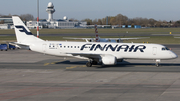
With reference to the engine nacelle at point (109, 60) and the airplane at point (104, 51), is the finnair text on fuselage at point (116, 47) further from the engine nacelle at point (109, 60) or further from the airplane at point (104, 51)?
the engine nacelle at point (109, 60)

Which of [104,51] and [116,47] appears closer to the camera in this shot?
[116,47]

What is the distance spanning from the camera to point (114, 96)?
17609 mm

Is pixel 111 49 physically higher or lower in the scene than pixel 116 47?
lower

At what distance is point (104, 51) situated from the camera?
32.5 metres

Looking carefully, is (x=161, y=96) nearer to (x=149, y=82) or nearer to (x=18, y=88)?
(x=149, y=82)

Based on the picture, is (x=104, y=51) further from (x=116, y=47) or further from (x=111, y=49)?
(x=116, y=47)

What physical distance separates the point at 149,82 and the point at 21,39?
21375 mm

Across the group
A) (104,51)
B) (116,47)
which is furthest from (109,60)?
(116,47)

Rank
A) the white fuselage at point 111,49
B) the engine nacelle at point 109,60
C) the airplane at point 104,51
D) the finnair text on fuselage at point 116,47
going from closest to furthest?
the engine nacelle at point 109,60 < the airplane at point 104,51 < the white fuselage at point 111,49 < the finnair text on fuselage at point 116,47

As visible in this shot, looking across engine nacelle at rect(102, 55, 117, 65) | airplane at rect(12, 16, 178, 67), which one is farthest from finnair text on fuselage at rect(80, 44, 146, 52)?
engine nacelle at rect(102, 55, 117, 65)

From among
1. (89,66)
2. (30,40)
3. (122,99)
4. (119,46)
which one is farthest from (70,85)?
(30,40)

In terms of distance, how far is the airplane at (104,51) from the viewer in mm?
31438

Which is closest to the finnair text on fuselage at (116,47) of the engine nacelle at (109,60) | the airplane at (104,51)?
the airplane at (104,51)

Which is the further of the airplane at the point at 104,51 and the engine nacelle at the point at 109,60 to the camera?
the airplane at the point at 104,51
